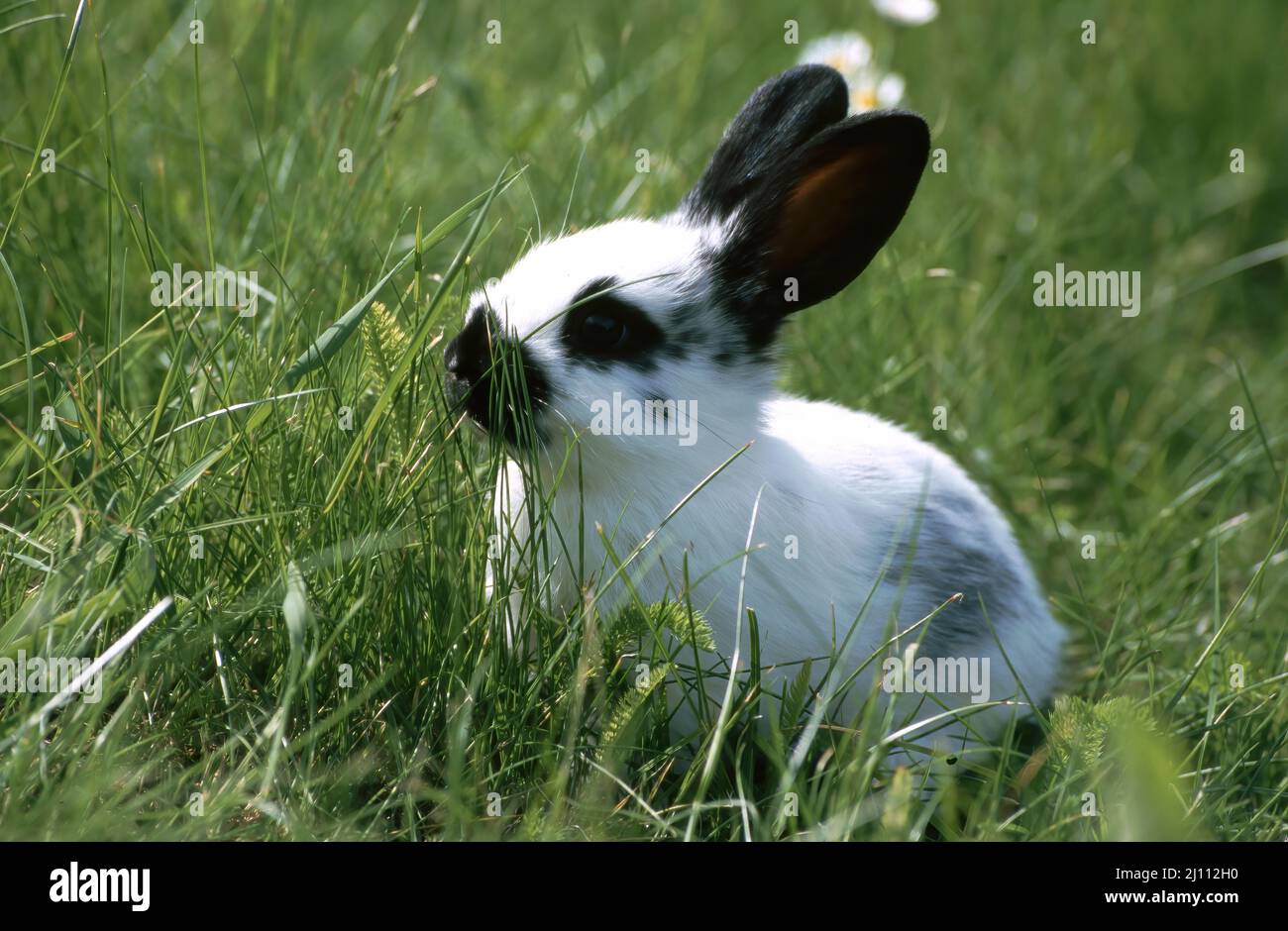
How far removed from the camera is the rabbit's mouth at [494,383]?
128 inches

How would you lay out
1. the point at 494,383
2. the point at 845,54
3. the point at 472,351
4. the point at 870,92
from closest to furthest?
the point at 494,383, the point at 472,351, the point at 870,92, the point at 845,54

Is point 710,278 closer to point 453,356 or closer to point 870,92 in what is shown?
point 453,356

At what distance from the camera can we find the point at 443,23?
6.98m

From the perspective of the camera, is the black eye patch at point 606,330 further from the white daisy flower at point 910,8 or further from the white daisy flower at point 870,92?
the white daisy flower at point 910,8

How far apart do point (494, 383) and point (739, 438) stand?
72cm

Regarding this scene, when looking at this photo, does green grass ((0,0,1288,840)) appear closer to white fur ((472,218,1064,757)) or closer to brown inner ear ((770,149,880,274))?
white fur ((472,218,1064,757))

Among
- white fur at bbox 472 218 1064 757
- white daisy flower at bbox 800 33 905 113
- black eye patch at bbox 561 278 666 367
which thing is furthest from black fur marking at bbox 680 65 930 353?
white daisy flower at bbox 800 33 905 113

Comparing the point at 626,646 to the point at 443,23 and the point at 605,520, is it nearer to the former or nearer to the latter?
the point at 605,520

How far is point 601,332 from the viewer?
11.4ft

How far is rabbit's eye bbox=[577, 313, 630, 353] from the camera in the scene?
345 cm

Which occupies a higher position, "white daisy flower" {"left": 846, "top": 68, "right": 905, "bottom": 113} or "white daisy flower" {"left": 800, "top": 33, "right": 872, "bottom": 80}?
Answer: "white daisy flower" {"left": 800, "top": 33, "right": 872, "bottom": 80}

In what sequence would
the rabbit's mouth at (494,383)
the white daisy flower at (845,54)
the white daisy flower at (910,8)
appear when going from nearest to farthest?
the rabbit's mouth at (494,383), the white daisy flower at (910,8), the white daisy flower at (845,54)

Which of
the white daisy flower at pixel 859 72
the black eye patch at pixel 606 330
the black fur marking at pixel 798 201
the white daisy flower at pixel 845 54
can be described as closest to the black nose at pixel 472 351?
the black eye patch at pixel 606 330

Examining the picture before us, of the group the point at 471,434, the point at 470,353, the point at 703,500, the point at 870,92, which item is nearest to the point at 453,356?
the point at 470,353
